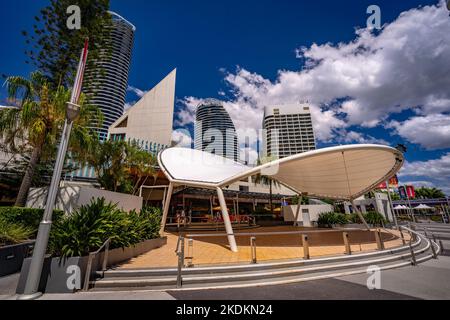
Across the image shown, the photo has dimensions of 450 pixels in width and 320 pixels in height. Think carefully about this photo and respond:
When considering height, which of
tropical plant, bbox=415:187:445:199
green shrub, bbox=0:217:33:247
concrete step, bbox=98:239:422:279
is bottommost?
concrete step, bbox=98:239:422:279

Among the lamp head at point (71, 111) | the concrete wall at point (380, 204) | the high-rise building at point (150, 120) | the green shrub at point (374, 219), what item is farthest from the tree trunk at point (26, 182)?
the concrete wall at point (380, 204)

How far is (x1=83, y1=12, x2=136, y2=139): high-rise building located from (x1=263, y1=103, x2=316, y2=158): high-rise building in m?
77.6

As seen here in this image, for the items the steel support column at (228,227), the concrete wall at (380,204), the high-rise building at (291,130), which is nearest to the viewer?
the steel support column at (228,227)

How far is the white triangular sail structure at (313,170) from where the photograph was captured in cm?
876

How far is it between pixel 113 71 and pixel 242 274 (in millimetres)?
78451

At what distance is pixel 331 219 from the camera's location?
16672 millimetres

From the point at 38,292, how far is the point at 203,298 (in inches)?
132

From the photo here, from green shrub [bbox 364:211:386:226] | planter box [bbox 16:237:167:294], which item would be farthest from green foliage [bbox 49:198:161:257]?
green shrub [bbox 364:211:386:226]

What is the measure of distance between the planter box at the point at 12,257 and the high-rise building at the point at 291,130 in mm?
111307

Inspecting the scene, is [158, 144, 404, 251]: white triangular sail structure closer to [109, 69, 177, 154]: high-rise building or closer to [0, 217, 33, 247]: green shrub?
[0, 217, 33, 247]: green shrub

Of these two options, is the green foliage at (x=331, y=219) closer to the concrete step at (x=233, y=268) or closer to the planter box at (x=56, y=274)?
the concrete step at (x=233, y=268)

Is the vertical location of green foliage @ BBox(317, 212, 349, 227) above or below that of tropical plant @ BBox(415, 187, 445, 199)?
below

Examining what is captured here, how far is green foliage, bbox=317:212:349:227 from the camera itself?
16.2 metres

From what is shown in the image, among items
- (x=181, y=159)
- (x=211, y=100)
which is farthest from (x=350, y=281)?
(x=211, y=100)
